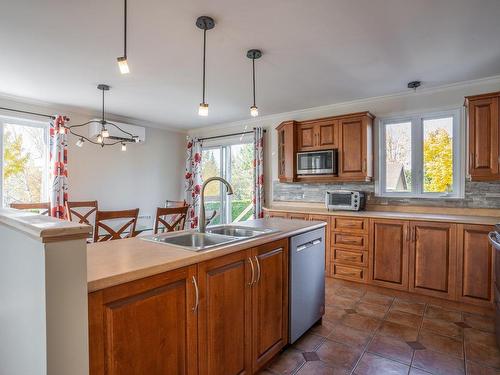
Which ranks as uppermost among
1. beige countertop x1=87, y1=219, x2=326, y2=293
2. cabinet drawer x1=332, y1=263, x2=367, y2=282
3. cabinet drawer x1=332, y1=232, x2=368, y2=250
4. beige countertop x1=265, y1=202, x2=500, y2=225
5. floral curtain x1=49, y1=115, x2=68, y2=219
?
floral curtain x1=49, y1=115, x2=68, y2=219

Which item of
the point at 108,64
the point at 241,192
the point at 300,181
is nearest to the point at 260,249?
the point at 108,64

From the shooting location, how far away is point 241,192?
5363 mm

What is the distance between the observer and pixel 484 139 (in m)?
2.88

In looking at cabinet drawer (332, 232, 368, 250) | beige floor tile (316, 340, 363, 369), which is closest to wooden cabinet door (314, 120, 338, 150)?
cabinet drawer (332, 232, 368, 250)

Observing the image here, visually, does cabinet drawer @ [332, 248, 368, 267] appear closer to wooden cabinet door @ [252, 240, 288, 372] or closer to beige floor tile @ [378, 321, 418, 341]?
beige floor tile @ [378, 321, 418, 341]

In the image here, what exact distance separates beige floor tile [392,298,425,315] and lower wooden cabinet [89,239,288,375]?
150 centimetres

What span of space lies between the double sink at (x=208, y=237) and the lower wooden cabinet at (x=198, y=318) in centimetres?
17

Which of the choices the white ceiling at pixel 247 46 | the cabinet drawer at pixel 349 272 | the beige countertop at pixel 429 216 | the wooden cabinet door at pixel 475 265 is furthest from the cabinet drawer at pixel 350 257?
the white ceiling at pixel 247 46

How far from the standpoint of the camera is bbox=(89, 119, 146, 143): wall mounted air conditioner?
4293mm

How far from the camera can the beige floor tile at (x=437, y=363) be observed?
1884 mm

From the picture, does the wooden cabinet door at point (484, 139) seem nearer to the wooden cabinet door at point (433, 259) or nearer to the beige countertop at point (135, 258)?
the wooden cabinet door at point (433, 259)

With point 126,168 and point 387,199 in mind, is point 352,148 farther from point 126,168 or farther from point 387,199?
point 126,168

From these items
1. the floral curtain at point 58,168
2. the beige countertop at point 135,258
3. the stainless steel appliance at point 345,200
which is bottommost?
the beige countertop at point 135,258

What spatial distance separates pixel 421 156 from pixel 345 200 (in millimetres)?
1095
